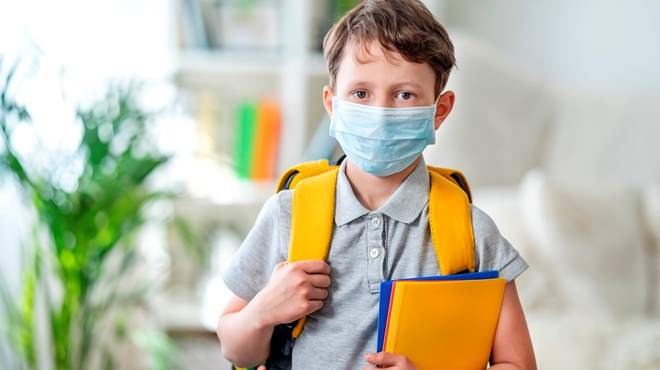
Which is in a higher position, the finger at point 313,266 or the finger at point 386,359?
the finger at point 313,266

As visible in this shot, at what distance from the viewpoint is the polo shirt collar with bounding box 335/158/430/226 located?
795 millimetres

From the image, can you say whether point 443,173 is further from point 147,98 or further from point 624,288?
point 147,98

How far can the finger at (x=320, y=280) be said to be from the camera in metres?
0.77

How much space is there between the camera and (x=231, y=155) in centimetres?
310

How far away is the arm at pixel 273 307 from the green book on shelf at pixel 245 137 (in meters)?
2.14

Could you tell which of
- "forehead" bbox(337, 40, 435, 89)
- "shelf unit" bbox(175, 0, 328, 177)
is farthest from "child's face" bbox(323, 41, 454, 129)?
"shelf unit" bbox(175, 0, 328, 177)

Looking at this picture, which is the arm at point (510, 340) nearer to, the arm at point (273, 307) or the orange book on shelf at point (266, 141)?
the arm at point (273, 307)

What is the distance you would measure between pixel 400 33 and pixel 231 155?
2384 millimetres

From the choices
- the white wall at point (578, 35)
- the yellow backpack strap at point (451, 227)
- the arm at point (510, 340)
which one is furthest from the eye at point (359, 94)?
the white wall at point (578, 35)

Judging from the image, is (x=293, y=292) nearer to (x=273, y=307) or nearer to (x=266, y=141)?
(x=273, y=307)

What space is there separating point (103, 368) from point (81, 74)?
2.43 ft

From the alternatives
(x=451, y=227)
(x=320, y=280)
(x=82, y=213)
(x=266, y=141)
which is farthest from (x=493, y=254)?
(x=266, y=141)

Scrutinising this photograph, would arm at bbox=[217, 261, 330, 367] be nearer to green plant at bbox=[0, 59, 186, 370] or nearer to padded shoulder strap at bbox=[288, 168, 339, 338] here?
padded shoulder strap at bbox=[288, 168, 339, 338]

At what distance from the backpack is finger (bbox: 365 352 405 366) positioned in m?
0.08
